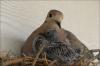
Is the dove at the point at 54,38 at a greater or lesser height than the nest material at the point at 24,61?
greater

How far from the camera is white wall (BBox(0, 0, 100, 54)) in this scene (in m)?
1.18

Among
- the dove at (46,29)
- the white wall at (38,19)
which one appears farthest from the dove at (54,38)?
the white wall at (38,19)

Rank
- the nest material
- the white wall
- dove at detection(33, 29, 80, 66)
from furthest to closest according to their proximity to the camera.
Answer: the white wall, dove at detection(33, 29, 80, 66), the nest material

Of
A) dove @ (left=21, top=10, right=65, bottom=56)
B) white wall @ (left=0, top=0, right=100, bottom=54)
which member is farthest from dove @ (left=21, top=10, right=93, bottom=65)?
white wall @ (left=0, top=0, right=100, bottom=54)

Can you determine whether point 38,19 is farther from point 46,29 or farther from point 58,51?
point 58,51

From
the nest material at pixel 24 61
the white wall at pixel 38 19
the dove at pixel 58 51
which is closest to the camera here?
the nest material at pixel 24 61

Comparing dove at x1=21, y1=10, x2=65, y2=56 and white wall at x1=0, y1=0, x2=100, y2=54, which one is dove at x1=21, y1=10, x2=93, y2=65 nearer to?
dove at x1=21, y1=10, x2=65, y2=56

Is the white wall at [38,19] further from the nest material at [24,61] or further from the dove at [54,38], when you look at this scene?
the nest material at [24,61]

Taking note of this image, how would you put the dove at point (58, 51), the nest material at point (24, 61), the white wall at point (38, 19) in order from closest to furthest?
the nest material at point (24, 61) → the dove at point (58, 51) → the white wall at point (38, 19)

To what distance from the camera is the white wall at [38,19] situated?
1.18m

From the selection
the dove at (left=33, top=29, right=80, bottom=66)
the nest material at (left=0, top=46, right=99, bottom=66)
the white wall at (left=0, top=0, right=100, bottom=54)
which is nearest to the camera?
the nest material at (left=0, top=46, right=99, bottom=66)

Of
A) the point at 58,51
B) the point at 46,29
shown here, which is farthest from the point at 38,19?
the point at 58,51

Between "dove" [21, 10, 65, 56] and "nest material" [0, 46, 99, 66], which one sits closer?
"nest material" [0, 46, 99, 66]

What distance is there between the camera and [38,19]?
1.33 m
